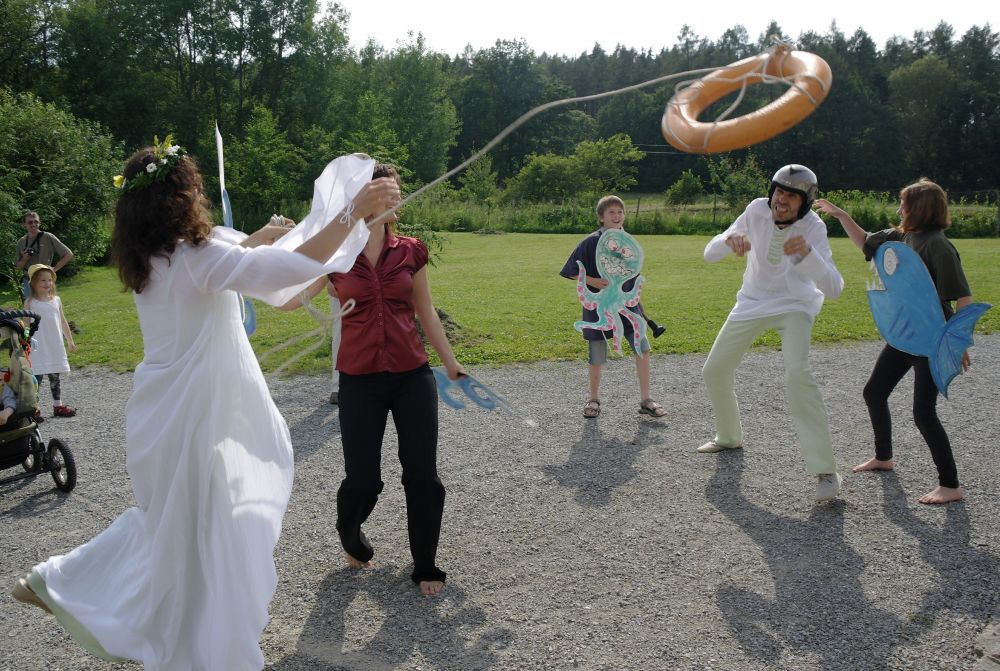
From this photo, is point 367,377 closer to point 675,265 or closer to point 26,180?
point 675,265

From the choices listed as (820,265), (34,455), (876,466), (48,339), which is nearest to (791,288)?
(820,265)

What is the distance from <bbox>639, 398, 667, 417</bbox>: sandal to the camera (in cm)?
748

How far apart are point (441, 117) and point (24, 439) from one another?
2014 inches

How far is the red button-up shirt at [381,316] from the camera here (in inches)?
158

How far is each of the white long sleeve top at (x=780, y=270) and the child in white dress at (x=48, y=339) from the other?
6984 mm

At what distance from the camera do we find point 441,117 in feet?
179

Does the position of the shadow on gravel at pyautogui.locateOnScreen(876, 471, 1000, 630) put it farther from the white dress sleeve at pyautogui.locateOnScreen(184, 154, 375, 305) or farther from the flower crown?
the flower crown

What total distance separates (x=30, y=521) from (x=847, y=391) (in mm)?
7569

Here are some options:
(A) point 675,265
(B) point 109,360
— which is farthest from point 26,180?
(A) point 675,265

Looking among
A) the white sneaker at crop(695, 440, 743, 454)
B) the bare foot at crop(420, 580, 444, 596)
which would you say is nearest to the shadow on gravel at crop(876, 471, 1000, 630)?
the white sneaker at crop(695, 440, 743, 454)

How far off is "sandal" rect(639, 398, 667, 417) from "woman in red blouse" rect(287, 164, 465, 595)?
12.5ft

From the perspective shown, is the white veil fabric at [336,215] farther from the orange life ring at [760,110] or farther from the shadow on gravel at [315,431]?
the shadow on gravel at [315,431]

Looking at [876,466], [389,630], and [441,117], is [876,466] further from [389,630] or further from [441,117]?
[441,117]

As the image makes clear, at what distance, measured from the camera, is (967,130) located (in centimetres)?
5353
